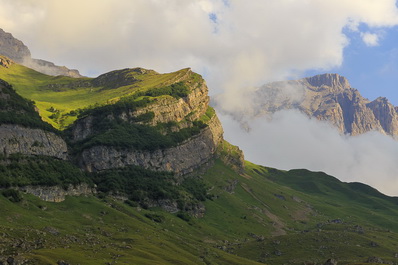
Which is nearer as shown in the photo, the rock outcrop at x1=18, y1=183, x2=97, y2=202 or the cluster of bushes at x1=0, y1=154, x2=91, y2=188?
the cluster of bushes at x1=0, y1=154, x2=91, y2=188

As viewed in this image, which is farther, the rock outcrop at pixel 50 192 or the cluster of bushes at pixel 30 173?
the rock outcrop at pixel 50 192

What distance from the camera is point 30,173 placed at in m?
181

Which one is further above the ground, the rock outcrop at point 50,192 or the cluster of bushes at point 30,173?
the cluster of bushes at point 30,173

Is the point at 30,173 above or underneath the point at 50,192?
above

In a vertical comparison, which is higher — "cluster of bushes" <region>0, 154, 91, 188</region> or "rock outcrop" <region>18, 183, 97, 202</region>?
"cluster of bushes" <region>0, 154, 91, 188</region>

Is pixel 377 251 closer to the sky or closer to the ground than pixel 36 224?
closer to the sky

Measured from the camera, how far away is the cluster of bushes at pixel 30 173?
166750 mm

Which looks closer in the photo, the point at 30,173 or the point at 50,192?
the point at 50,192

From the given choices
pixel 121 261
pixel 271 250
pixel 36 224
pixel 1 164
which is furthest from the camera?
pixel 271 250

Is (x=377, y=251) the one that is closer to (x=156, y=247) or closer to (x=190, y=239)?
(x=190, y=239)

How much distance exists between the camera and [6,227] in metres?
113

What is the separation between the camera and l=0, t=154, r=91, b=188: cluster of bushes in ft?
547

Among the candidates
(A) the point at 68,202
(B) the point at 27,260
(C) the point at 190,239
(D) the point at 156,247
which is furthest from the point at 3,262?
(C) the point at 190,239

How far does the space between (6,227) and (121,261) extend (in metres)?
30.4
